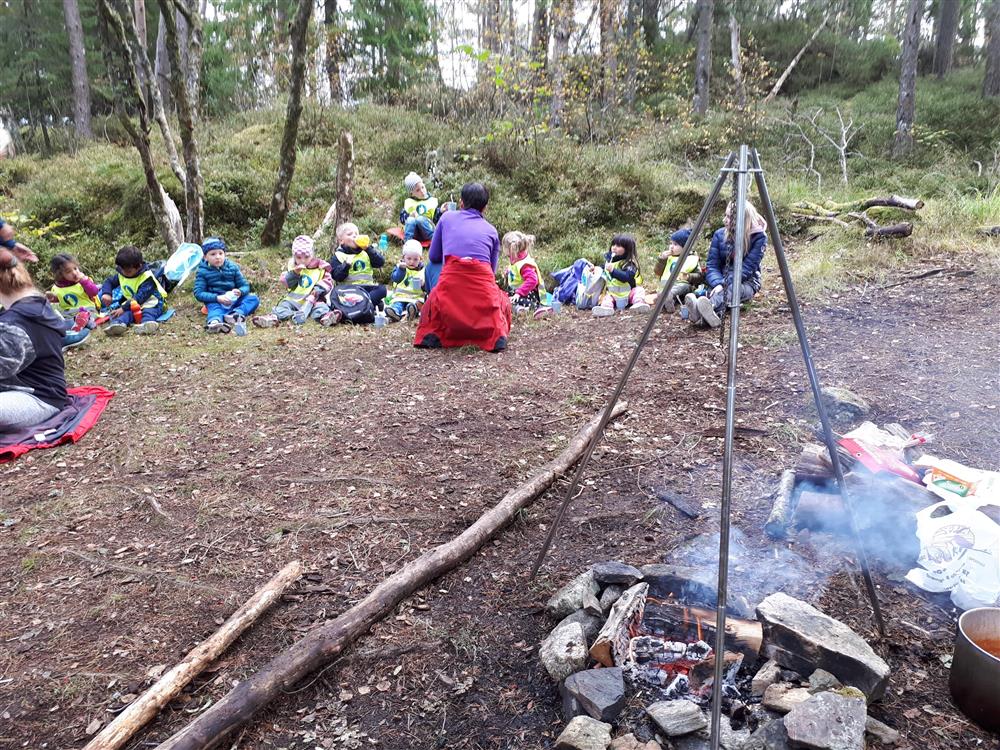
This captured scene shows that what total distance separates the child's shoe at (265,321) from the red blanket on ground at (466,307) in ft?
7.24

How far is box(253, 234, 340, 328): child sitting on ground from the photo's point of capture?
7.59 metres

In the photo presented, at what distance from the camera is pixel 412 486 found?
3783mm

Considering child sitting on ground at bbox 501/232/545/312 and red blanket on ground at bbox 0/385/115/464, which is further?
child sitting on ground at bbox 501/232/545/312

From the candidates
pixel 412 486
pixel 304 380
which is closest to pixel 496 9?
pixel 304 380

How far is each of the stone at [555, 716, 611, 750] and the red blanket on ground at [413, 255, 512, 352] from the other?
434 cm

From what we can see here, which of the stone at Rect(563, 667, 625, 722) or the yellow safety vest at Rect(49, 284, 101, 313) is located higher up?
the yellow safety vest at Rect(49, 284, 101, 313)

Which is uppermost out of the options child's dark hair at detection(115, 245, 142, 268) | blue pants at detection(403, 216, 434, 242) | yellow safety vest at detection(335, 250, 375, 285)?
blue pants at detection(403, 216, 434, 242)

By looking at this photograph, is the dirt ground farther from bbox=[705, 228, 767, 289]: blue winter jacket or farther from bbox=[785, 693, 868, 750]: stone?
bbox=[705, 228, 767, 289]: blue winter jacket

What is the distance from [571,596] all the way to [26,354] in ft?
14.3

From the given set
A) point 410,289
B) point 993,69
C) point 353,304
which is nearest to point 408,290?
point 410,289

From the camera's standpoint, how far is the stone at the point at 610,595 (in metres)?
2.59

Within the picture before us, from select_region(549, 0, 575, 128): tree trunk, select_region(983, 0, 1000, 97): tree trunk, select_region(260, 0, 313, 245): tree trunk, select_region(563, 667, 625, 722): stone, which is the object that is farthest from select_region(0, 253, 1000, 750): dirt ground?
select_region(983, 0, 1000, 97): tree trunk

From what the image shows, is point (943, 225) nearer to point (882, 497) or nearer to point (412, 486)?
point (882, 497)

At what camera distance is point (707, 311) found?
6086mm
